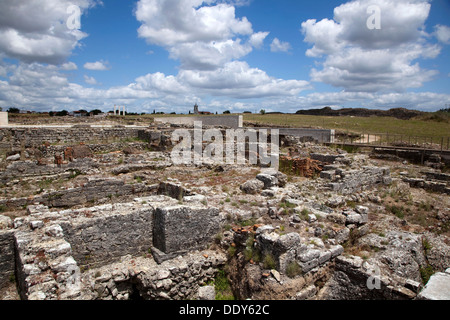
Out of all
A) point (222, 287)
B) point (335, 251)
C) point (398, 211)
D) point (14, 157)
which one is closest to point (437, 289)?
point (335, 251)

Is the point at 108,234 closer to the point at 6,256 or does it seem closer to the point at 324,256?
the point at 6,256

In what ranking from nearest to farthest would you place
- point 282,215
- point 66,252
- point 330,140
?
1. point 66,252
2. point 282,215
3. point 330,140

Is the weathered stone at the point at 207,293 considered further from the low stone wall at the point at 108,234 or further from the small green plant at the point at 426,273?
the small green plant at the point at 426,273

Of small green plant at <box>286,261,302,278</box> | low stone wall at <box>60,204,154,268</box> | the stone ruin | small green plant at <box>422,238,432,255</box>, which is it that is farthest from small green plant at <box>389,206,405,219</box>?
low stone wall at <box>60,204,154,268</box>

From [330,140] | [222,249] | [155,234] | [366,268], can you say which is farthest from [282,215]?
[330,140]

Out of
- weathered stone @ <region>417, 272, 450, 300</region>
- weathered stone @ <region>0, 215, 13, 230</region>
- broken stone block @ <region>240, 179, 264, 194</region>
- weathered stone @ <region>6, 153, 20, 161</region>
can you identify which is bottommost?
weathered stone @ <region>417, 272, 450, 300</region>

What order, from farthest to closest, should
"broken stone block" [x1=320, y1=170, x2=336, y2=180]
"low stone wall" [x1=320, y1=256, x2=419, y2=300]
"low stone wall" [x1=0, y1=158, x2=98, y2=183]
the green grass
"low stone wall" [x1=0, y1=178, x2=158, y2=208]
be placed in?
the green grass
"low stone wall" [x1=0, y1=158, x2=98, y2=183]
"broken stone block" [x1=320, y1=170, x2=336, y2=180]
"low stone wall" [x1=0, y1=178, x2=158, y2=208]
"low stone wall" [x1=320, y1=256, x2=419, y2=300]

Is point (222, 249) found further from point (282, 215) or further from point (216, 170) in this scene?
point (216, 170)

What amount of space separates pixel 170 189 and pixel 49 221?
4.65 meters

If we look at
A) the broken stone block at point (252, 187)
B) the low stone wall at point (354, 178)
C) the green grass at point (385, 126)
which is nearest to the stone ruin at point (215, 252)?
the broken stone block at point (252, 187)

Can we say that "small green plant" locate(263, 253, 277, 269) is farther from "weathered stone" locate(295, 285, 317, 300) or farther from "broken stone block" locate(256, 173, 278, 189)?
"broken stone block" locate(256, 173, 278, 189)

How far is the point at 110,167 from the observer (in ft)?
45.3

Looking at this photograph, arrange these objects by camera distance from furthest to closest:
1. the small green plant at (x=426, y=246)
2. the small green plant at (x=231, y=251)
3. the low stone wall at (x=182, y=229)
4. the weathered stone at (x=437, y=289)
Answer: the small green plant at (x=426, y=246) < the small green plant at (x=231, y=251) < the low stone wall at (x=182, y=229) < the weathered stone at (x=437, y=289)

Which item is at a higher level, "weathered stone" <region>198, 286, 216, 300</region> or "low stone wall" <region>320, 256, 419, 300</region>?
"low stone wall" <region>320, 256, 419, 300</region>
